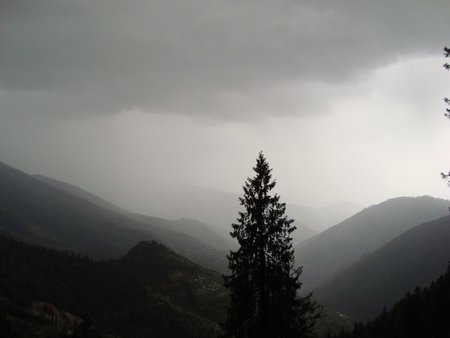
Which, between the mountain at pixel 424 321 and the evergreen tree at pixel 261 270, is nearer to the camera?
the evergreen tree at pixel 261 270

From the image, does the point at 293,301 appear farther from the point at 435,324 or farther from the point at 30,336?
the point at 30,336

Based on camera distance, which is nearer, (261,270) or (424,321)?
Answer: (261,270)

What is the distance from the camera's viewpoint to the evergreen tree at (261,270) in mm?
25219

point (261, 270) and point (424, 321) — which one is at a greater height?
point (261, 270)

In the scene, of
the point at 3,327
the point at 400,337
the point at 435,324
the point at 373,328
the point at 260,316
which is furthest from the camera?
the point at 3,327

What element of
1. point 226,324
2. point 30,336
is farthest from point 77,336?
point 30,336

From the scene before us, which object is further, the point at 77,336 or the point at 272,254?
the point at 77,336

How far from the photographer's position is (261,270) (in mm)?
25312

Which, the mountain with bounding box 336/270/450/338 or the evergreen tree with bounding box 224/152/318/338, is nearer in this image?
the evergreen tree with bounding box 224/152/318/338

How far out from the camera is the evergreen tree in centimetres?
2522

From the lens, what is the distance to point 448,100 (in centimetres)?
2542

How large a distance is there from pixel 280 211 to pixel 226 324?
8.31 m

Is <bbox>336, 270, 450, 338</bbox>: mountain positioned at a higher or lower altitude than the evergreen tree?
lower

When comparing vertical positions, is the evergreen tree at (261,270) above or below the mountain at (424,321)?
above
